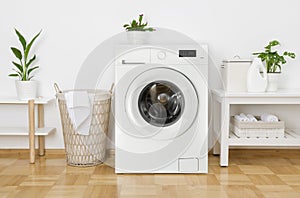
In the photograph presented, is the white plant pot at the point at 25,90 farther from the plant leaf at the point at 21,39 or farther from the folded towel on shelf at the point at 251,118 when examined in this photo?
the folded towel on shelf at the point at 251,118

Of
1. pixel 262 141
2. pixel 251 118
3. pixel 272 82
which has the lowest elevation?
pixel 262 141

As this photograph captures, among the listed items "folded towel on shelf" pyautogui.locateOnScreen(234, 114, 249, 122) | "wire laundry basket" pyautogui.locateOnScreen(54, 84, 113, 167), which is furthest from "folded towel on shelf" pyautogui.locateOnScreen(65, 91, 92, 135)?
"folded towel on shelf" pyautogui.locateOnScreen(234, 114, 249, 122)

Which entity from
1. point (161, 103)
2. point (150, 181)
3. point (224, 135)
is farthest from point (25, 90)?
point (224, 135)

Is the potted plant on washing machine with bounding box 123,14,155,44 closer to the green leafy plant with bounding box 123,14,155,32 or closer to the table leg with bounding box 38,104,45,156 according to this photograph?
the green leafy plant with bounding box 123,14,155,32

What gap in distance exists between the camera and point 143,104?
243 centimetres

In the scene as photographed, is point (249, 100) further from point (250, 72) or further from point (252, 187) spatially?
point (252, 187)

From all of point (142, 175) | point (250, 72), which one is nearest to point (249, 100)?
point (250, 72)

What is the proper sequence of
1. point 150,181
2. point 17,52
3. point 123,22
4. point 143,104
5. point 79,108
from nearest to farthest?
point 150,181 → point 143,104 → point 79,108 → point 17,52 → point 123,22

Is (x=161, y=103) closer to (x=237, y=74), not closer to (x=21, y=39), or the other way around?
(x=237, y=74)

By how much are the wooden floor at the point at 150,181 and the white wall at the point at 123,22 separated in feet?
2.21

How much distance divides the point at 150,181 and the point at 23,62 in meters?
1.32

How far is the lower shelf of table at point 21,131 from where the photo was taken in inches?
106

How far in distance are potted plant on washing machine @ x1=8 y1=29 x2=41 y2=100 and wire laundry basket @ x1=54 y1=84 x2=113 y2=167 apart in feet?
0.77

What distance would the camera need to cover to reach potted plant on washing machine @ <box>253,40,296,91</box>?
271 cm
